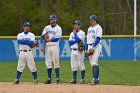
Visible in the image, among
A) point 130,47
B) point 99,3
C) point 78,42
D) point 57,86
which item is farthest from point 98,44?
point 99,3

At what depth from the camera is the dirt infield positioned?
1227cm

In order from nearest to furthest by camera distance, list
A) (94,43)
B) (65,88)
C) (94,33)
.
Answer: (65,88), (94,43), (94,33)

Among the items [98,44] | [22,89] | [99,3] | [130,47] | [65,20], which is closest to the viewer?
[22,89]

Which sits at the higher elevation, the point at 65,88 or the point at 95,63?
the point at 95,63

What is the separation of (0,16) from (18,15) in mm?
1466

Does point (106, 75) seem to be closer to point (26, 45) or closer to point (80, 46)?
point (80, 46)

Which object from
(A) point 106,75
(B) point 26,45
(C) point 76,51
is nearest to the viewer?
(B) point 26,45

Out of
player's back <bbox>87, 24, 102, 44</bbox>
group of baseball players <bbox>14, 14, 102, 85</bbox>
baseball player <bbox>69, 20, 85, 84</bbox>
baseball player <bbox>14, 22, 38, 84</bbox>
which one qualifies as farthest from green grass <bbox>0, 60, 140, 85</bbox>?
player's back <bbox>87, 24, 102, 44</bbox>

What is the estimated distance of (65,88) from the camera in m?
12.8

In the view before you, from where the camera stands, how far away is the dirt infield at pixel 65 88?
12.3m

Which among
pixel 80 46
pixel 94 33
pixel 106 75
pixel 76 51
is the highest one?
pixel 94 33

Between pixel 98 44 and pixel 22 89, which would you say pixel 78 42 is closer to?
pixel 98 44

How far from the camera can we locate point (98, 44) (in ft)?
44.8

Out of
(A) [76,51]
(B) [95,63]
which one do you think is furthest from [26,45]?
(B) [95,63]
